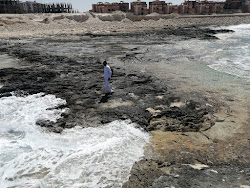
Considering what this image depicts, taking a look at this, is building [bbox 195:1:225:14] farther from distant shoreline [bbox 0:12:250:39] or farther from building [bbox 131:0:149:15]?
building [bbox 131:0:149:15]

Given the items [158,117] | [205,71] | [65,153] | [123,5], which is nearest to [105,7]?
[123,5]

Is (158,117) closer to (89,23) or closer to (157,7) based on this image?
(89,23)

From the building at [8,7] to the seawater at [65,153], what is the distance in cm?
5462

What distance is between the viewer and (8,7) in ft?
165

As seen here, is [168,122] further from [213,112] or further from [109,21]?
[109,21]

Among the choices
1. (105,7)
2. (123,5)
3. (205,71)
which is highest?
(123,5)

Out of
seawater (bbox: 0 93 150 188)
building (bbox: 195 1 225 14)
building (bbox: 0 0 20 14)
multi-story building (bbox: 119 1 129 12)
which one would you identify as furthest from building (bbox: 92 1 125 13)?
seawater (bbox: 0 93 150 188)

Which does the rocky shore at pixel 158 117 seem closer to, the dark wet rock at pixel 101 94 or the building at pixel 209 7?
the dark wet rock at pixel 101 94

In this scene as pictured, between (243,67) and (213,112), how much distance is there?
686 cm

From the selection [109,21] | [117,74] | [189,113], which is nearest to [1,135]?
[189,113]

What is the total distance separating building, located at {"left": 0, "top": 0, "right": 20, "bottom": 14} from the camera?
49.2 m

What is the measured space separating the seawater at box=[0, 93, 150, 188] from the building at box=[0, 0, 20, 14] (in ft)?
179

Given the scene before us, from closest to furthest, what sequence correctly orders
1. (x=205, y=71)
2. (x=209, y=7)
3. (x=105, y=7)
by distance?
(x=205, y=71) → (x=105, y=7) → (x=209, y=7)

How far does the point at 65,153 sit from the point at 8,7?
190 feet
